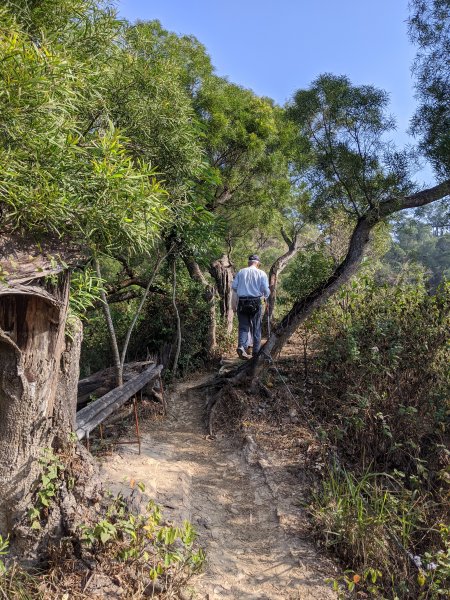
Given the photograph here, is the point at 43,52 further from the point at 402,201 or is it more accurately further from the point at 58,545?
the point at 402,201

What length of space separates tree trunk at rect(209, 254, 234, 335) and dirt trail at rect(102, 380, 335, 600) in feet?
15.4

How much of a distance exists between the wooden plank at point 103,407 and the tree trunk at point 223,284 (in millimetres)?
4336

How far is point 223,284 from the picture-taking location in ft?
35.0

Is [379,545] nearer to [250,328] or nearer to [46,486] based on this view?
[46,486]

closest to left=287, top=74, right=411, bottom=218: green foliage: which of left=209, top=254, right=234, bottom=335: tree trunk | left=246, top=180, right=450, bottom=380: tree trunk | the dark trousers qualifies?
left=246, top=180, right=450, bottom=380: tree trunk

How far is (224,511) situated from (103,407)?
1.71 meters

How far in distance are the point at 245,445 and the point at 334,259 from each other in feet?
17.3

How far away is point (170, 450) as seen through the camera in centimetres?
547

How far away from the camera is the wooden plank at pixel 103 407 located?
4279 mm

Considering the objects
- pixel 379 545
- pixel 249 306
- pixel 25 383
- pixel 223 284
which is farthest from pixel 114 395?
pixel 223 284

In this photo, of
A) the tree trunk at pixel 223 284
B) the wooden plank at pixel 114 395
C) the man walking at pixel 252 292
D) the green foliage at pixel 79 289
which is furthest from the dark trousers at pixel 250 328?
the green foliage at pixel 79 289

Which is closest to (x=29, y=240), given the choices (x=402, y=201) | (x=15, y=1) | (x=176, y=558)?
(x=15, y=1)

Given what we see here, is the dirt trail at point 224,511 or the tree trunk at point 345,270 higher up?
the tree trunk at point 345,270

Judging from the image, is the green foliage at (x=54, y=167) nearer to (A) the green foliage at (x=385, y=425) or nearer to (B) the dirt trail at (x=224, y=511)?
(B) the dirt trail at (x=224, y=511)
